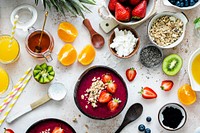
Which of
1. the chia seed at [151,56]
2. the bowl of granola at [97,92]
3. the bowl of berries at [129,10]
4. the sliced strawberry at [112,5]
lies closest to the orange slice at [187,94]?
the chia seed at [151,56]

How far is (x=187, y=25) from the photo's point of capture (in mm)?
2420

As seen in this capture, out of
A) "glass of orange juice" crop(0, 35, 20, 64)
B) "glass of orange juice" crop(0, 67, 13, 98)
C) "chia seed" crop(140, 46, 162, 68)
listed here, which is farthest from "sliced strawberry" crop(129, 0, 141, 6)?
"glass of orange juice" crop(0, 67, 13, 98)

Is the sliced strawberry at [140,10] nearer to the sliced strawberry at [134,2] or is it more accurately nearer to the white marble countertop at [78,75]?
the sliced strawberry at [134,2]

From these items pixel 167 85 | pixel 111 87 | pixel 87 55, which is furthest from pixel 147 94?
pixel 87 55

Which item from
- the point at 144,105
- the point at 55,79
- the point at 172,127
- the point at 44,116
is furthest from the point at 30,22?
the point at 172,127

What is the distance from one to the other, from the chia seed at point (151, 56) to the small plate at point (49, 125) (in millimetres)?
451

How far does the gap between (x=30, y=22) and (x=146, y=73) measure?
22.5 inches

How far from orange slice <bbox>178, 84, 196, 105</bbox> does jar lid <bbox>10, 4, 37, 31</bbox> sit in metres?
0.73

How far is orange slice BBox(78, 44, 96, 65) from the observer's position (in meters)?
2.38

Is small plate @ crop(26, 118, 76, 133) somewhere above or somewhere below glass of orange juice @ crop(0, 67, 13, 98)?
below

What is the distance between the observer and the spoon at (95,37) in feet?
7.82

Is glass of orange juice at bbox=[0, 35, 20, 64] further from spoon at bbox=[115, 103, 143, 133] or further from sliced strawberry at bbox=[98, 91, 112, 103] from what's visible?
spoon at bbox=[115, 103, 143, 133]

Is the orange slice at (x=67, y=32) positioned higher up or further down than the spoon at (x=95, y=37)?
higher up

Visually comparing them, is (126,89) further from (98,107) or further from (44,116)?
(44,116)
